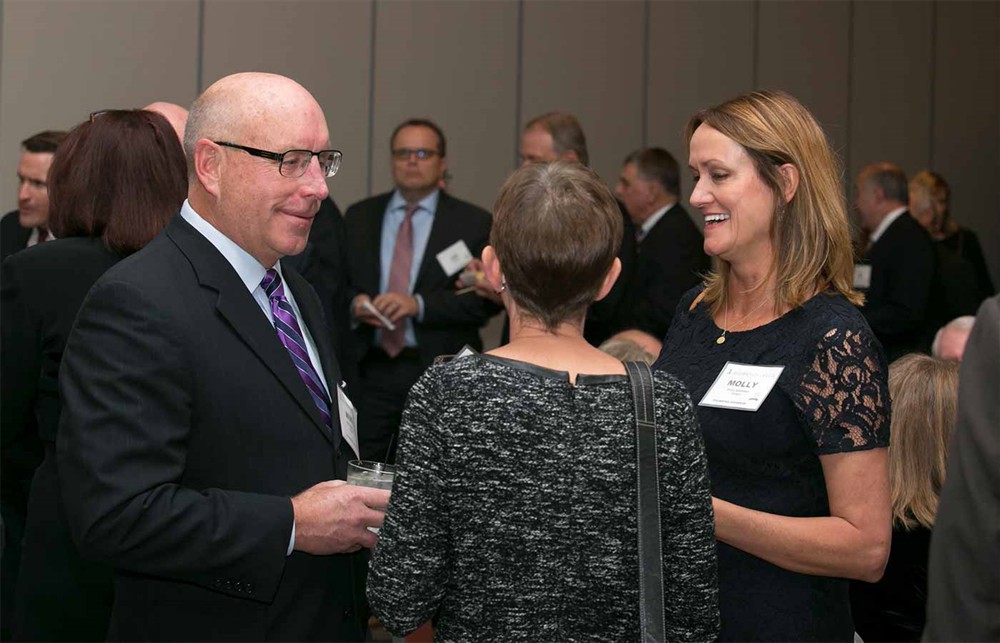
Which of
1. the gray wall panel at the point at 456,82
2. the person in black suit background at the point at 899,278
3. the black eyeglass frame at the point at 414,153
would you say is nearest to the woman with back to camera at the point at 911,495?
the black eyeglass frame at the point at 414,153

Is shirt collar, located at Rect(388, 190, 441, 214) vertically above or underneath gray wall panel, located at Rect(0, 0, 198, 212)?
underneath

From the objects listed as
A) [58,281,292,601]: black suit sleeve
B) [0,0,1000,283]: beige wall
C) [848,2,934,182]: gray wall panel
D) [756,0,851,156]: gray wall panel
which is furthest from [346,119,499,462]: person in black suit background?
[848,2,934,182]: gray wall panel

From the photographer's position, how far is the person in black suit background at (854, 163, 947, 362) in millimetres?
5855

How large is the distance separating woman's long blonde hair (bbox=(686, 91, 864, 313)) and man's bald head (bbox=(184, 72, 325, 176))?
31.8 inches

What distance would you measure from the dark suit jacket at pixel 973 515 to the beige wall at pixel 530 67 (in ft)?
17.7

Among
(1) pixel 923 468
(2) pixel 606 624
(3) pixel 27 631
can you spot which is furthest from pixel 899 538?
(3) pixel 27 631

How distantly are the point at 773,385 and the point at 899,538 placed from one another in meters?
0.66

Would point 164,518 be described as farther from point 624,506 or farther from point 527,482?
point 624,506

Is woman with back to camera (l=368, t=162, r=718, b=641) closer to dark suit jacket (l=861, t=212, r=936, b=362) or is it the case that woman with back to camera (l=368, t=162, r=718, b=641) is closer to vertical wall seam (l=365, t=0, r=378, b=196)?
dark suit jacket (l=861, t=212, r=936, b=362)

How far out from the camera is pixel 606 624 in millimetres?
1555

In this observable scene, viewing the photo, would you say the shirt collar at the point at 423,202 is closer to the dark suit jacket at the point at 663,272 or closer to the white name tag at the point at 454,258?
the white name tag at the point at 454,258

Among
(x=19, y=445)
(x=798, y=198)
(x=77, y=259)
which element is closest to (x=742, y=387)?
(x=798, y=198)

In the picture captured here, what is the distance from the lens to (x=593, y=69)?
24.6 feet

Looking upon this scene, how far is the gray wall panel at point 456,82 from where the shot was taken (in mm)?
6840
